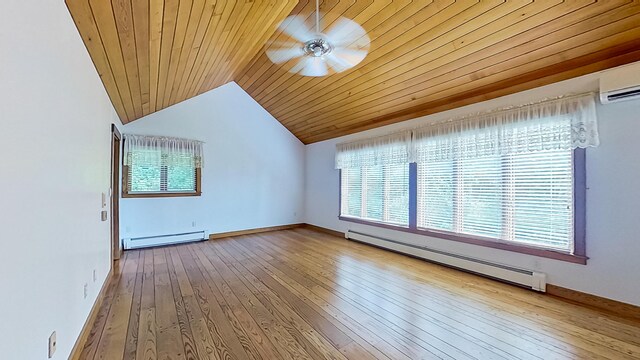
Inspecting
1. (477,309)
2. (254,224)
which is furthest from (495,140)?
(254,224)

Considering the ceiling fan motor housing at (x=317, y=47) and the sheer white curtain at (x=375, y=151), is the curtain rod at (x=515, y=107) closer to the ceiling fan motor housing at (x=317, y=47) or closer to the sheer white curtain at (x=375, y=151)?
the sheer white curtain at (x=375, y=151)

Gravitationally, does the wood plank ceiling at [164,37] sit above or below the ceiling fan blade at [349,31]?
below

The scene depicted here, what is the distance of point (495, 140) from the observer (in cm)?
331

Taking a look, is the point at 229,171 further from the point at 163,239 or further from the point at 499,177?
the point at 499,177

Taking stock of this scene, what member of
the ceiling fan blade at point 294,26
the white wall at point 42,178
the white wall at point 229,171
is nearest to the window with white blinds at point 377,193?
the white wall at point 229,171

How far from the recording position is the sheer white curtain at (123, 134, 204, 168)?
4793 millimetres

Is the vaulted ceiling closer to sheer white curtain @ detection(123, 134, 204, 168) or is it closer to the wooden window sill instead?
sheer white curtain @ detection(123, 134, 204, 168)

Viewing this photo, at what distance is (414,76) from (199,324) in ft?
12.4

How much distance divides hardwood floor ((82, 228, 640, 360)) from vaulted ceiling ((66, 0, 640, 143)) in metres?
2.41

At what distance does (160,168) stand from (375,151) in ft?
14.1

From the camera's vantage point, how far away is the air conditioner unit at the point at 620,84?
2318 mm

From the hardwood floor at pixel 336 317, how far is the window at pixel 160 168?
1666 mm

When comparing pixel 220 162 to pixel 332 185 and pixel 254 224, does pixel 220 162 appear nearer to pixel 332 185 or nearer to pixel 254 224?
pixel 254 224

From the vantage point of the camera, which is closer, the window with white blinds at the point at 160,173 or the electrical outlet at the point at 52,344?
the electrical outlet at the point at 52,344
